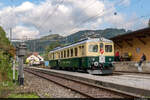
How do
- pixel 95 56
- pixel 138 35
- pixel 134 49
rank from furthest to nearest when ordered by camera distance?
pixel 134 49 < pixel 138 35 < pixel 95 56

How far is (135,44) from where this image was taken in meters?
21.5

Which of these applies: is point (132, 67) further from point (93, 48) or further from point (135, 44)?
point (93, 48)

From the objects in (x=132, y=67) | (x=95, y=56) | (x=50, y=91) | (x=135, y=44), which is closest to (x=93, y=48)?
(x=95, y=56)

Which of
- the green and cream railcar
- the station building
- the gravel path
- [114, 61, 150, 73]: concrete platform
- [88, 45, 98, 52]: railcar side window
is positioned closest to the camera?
the gravel path

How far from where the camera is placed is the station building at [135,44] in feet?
63.1

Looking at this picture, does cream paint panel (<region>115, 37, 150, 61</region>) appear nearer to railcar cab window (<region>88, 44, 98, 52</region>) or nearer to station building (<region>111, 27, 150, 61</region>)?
station building (<region>111, 27, 150, 61</region>)

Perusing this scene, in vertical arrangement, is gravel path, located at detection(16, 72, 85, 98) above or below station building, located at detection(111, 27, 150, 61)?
below

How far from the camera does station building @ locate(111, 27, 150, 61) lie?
19228mm

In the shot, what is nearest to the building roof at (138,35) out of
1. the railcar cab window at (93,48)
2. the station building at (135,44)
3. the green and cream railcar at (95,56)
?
the station building at (135,44)

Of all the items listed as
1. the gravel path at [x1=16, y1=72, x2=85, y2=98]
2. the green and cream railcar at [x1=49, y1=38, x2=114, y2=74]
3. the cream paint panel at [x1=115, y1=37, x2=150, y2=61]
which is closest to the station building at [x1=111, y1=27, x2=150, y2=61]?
the cream paint panel at [x1=115, y1=37, x2=150, y2=61]

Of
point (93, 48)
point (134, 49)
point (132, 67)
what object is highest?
point (134, 49)

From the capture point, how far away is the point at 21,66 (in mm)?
11578

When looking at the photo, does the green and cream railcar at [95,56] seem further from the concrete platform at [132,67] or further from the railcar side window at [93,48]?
the concrete platform at [132,67]

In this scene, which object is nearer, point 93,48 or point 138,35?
point 93,48
